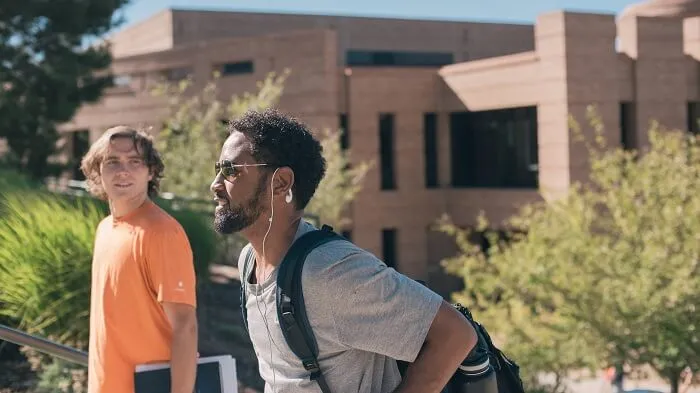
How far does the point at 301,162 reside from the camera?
104 inches

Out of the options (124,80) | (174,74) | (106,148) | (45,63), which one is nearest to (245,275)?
(106,148)

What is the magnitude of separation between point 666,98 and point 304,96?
1019 cm

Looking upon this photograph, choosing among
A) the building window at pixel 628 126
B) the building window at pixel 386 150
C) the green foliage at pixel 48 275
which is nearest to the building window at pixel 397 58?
the building window at pixel 386 150

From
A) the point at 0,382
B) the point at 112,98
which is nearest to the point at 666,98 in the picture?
the point at 112,98

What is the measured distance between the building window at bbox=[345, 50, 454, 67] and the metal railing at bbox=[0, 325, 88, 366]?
41.6 metres

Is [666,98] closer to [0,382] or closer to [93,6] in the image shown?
[93,6]

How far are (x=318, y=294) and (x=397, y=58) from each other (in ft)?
146

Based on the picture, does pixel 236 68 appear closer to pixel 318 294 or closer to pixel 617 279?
pixel 617 279

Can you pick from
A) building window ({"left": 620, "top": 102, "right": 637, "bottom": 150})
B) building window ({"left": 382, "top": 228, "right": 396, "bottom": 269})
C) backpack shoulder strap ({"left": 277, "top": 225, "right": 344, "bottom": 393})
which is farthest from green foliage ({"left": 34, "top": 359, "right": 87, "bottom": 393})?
building window ({"left": 382, "top": 228, "right": 396, "bottom": 269})

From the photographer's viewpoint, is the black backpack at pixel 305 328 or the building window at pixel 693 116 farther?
the building window at pixel 693 116

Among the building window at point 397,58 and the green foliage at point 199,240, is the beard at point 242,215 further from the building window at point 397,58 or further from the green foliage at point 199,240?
the building window at point 397,58

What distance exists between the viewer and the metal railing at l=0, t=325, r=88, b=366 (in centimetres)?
452

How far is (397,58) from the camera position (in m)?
46.3

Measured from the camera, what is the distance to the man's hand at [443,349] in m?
2.46
